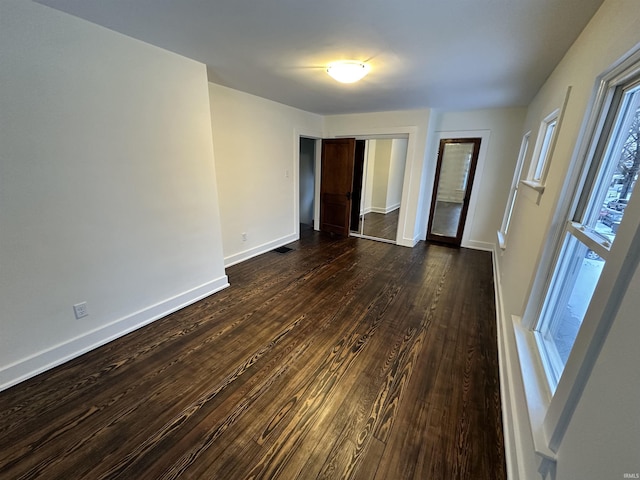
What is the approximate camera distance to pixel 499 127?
3961mm

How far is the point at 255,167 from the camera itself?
3709 millimetres

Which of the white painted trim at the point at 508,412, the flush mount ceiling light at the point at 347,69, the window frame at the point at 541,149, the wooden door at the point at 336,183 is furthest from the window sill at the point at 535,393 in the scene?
the wooden door at the point at 336,183

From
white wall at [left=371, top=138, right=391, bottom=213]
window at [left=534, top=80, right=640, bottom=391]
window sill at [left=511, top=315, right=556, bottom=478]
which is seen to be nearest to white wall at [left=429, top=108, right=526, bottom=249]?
white wall at [left=371, top=138, right=391, bottom=213]

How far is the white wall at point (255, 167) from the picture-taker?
3.23 m

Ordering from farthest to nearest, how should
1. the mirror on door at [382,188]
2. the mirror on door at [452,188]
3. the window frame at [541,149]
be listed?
1. the mirror on door at [382,188]
2. the mirror on door at [452,188]
3. the window frame at [541,149]

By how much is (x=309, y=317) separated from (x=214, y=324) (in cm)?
91

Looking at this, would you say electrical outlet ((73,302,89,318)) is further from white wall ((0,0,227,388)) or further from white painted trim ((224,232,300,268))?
white painted trim ((224,232,300,268))

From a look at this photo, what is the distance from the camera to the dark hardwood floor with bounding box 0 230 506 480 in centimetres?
129

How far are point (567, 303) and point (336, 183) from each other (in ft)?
13.4

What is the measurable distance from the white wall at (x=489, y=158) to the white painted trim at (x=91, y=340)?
4489 mm

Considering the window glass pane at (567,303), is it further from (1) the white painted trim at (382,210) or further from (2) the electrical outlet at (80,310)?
(1) the white painted trim at (382,210)

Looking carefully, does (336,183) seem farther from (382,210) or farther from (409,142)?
(382,210)

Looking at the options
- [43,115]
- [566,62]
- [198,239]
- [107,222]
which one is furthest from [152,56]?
[566,62]

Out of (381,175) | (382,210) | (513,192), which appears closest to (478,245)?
(513,192)
